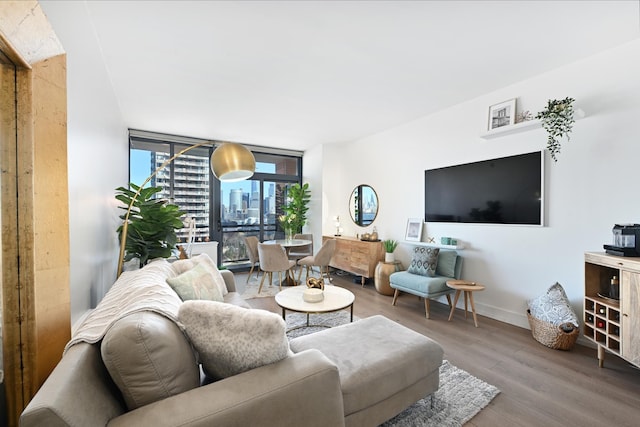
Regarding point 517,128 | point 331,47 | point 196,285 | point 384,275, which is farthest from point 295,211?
point 517,128

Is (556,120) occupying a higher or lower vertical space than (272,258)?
higher

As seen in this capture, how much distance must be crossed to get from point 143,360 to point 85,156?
5.09ft

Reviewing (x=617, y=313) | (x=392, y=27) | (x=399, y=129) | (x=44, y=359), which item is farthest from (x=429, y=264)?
(x=44, y=359)

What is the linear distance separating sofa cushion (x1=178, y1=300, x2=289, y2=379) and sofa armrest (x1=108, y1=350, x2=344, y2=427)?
0.06 m

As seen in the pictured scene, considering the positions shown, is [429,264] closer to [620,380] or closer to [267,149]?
[620,380]

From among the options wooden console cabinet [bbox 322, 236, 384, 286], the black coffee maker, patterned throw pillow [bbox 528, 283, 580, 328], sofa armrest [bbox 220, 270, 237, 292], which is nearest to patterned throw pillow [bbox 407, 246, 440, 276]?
wooden console cabinet [bbox 322, 236, 384, 286]

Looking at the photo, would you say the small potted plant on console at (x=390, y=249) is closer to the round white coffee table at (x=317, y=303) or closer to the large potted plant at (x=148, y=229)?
the round white coffee table at (x=317, y=303)

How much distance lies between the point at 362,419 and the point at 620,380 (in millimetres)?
2138

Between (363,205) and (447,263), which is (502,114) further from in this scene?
(363,205)

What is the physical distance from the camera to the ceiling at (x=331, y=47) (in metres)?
1.90

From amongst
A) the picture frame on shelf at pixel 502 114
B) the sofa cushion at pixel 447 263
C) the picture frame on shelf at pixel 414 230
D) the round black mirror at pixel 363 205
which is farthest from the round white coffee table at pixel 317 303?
the picture frame on shelf at pixel 502 114

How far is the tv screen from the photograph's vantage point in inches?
114

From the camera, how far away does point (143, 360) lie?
0.93 meters

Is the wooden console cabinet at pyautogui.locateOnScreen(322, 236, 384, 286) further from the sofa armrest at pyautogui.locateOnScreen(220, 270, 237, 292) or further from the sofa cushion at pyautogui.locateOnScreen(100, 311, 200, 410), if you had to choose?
the sofa cushion at pyautogui.locateOnScreen(100, 311, 200, 410)
